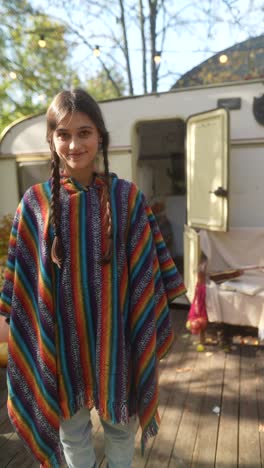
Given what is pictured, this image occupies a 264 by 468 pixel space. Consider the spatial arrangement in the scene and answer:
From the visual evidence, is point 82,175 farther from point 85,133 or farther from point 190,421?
point 190,421

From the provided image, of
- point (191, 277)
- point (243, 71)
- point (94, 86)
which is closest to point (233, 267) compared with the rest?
point (191, 277)

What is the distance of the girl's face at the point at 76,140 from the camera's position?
4.48 feet

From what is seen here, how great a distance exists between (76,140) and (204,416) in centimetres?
228

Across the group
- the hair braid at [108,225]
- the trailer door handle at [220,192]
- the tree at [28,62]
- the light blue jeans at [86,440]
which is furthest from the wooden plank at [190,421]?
the tree at [28,62]

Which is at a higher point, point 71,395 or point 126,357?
point 126,357

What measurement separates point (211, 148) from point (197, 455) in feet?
10.3

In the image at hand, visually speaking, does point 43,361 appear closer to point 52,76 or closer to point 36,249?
point 36,249

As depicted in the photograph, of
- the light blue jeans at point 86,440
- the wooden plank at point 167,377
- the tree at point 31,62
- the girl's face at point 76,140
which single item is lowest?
the wooden plank at point 167,377

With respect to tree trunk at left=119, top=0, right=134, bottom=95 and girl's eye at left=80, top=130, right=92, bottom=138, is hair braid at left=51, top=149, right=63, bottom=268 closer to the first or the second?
girl's eye at left=80, top=130, right=92, bottom=138

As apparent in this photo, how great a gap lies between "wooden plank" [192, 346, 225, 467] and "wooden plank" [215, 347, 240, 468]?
1.4 inches

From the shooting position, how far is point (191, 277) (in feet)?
14.7

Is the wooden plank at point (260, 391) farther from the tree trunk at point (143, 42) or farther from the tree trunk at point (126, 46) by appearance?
the tree trunk at point (126, 46)

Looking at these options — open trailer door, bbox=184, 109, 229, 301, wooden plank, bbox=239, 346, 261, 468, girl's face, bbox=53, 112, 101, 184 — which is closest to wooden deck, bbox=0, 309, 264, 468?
wooden plank, bbox=239, 346, 261, 468

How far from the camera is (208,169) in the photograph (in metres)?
4.33
